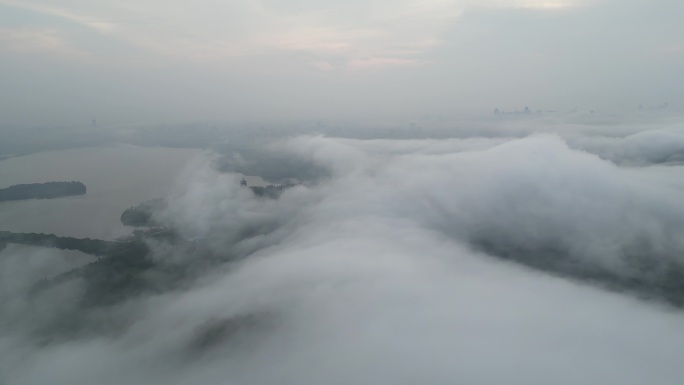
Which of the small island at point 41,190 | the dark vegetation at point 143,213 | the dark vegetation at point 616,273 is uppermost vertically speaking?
the small island at point 41,190

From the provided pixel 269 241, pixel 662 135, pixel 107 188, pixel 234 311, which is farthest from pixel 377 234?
pixel 662 135

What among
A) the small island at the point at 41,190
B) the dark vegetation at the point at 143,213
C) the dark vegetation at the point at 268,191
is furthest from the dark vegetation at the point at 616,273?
the small island at the point at 41,190

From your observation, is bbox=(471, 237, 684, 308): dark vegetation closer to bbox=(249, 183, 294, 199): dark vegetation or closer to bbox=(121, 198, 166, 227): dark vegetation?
bbox=(249, 183, 294, 199): dark vegetation

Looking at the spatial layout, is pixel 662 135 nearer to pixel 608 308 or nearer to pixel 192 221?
pixel 608 308

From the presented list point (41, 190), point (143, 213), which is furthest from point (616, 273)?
point (41, 190)

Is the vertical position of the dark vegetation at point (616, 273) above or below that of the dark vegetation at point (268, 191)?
below

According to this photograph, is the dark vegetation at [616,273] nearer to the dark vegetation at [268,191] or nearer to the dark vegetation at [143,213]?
the dark vegetation at [268,191]

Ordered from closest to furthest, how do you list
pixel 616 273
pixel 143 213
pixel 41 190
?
pixel 616 273 < pixel 41 190 < pixel 143 213

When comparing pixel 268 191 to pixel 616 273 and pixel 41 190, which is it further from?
pixel 616 273
